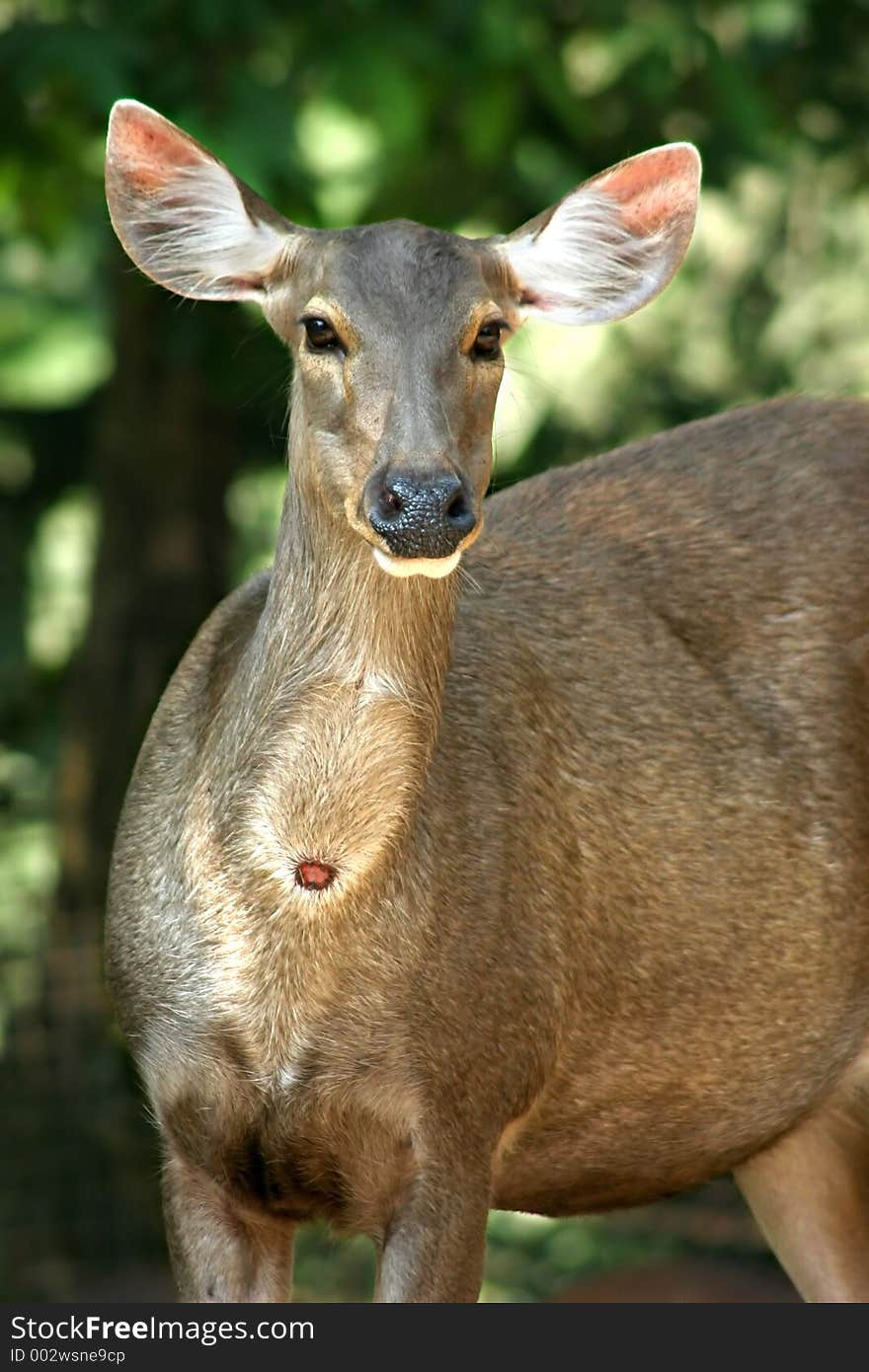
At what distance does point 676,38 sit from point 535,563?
2.67m

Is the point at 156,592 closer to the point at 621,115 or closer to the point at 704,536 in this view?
the point at 621,115

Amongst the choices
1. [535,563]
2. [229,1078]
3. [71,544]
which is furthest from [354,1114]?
[71,544]

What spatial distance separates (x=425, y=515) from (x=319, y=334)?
23.2 inches

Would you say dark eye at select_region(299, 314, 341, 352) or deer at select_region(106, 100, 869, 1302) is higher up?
dark eye at select_region(299, 314, 341, 352)

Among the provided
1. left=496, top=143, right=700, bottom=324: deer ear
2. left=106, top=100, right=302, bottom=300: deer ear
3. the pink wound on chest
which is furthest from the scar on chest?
left=496, top=143, right=700, bottom=324: deer ear

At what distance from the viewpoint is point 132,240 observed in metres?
4.69

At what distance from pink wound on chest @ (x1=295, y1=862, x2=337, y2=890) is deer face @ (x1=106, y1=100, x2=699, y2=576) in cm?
58

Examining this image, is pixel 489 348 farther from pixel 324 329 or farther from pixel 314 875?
pixel 314 875

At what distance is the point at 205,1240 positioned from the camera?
4.58 m

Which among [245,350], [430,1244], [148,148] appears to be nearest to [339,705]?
[430,1244]

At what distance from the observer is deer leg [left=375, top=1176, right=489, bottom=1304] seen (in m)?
4.36

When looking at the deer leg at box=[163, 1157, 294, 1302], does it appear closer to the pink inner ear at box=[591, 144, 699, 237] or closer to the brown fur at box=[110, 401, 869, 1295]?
the brown fur at box=[110, 401, 869, 1295]

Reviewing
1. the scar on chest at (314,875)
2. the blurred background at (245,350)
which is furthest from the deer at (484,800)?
the blurred background at (245,350)

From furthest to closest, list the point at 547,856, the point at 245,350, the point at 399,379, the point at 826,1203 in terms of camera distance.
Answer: the point at 245,350
the point at 826,1203
the point at 547,856
the point at 399,379
